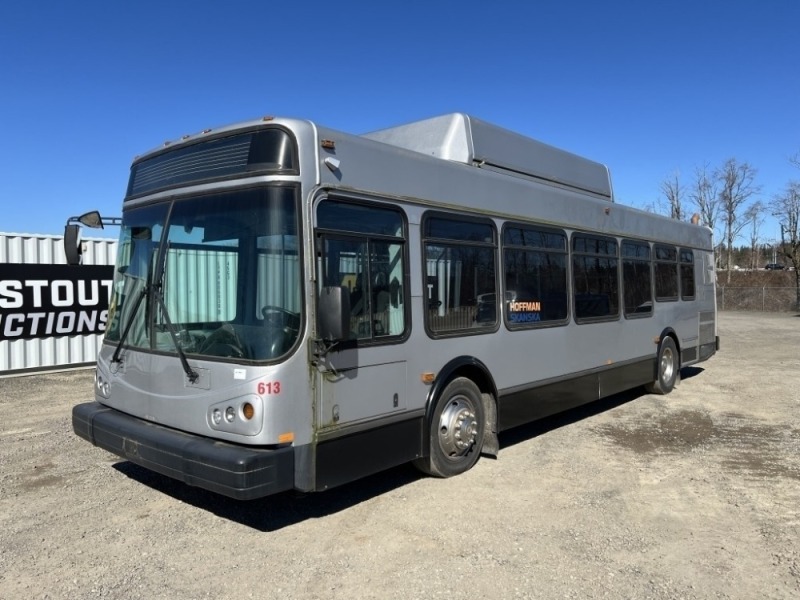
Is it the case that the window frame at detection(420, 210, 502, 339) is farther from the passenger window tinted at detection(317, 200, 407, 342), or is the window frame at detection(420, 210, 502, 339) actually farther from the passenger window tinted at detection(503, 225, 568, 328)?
the passenger window tinted at detection(317, 200, 407, 342)

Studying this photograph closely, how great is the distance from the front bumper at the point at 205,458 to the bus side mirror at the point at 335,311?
2.69ft

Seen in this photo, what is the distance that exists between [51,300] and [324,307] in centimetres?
1044

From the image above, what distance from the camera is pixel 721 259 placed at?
5997 centimetres

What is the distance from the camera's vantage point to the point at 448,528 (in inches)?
182

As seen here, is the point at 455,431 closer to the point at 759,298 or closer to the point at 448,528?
the point at 448,528

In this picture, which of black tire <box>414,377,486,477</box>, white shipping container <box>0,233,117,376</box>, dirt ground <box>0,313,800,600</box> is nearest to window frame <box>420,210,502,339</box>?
black tire <box>414,377,486,477</box>

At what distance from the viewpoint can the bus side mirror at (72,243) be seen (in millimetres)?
5414

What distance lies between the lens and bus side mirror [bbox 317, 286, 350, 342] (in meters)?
4.11

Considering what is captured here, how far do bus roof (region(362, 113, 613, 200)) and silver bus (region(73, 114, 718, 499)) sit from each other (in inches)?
1.0

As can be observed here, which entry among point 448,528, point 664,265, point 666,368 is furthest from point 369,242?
point 666,368

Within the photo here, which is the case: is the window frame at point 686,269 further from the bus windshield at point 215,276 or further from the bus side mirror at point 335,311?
the bus windshield at point 215,276

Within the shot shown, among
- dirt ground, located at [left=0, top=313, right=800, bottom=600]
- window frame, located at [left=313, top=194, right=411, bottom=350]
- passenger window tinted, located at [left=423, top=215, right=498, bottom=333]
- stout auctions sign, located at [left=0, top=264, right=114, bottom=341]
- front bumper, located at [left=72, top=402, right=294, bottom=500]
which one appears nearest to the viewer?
dirt ground, located at [left=0, top=313, right=800, bottom=600]

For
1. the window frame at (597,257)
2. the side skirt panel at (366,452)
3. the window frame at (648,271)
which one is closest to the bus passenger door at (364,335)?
the side skirt panel at (366,452)

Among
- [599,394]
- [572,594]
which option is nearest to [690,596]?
[572,594]
